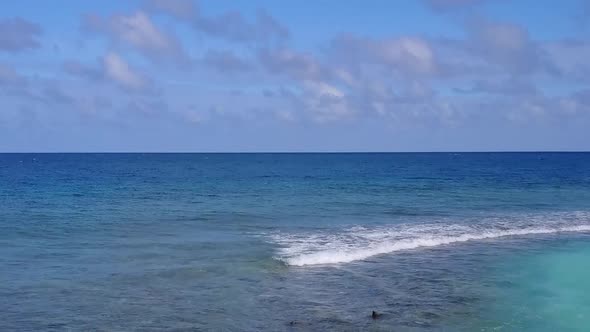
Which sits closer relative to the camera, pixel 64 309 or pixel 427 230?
pixel 64 309

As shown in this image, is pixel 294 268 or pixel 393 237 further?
pixel 393 237

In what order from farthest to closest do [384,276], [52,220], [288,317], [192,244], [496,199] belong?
[496,199] < [52,220] < [192,244] < [384,276] < [288,317]

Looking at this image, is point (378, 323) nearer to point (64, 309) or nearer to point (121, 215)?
point (64, 309)

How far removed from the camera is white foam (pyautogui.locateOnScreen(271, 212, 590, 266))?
25.2 m

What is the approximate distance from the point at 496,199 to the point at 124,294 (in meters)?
38.9

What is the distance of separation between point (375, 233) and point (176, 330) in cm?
1751

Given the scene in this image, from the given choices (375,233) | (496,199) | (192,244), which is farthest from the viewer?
(496,199)

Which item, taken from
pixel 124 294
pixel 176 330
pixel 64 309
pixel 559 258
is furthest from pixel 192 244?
pixel 559 258

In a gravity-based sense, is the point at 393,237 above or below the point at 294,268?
above

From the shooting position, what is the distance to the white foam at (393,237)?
25156 mm

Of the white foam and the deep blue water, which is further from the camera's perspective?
the white foam

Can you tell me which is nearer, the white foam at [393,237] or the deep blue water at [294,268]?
the deep blue water at [294,268]

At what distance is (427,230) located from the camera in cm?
3241

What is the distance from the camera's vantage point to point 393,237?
29922 mm
